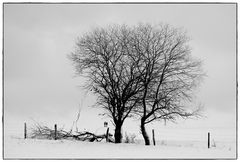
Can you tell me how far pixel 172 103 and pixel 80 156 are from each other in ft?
31.7

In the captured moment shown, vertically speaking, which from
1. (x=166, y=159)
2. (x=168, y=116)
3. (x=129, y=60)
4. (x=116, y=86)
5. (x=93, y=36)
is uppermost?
(x=93, y=36)

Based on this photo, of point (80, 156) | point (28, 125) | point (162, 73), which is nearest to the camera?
point (80, 156)

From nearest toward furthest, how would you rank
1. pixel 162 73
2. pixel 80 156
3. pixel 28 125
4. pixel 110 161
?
pixel 110 161 < pixel 80 156 < pixel 162 73 < pixel 28 125

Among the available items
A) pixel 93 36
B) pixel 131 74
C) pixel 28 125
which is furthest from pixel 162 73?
pixel 28 125

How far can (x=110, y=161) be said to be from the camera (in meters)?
16.4

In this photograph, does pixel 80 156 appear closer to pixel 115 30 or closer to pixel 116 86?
pixel 116 86

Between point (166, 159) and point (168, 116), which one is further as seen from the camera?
point (168, 116)

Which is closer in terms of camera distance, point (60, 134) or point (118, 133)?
point (118, 133)

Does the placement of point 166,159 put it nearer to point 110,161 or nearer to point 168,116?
point 110,161

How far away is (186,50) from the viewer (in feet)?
83.4

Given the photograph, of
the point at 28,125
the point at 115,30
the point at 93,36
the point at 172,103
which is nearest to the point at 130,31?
the point at 115,30

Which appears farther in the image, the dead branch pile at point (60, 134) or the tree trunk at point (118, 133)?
the dead branch pile at point (60, 134)

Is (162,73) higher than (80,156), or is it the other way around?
(162,73)

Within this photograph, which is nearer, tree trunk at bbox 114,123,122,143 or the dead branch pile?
tree trunk at bbox 114,123,122,143
